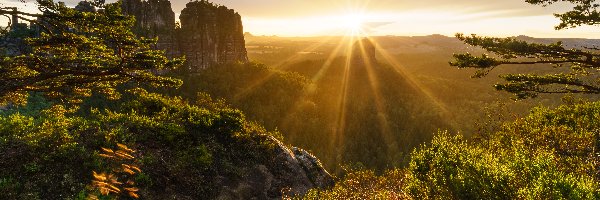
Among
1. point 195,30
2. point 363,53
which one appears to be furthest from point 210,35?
point 363,53

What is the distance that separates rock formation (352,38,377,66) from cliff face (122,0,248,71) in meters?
37.4

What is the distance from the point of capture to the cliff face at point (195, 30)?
217ft

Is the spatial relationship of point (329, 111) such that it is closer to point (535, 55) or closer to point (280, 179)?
point (280, 179)


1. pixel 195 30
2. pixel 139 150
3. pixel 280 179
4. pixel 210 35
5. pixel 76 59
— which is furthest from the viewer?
pixel 210 35

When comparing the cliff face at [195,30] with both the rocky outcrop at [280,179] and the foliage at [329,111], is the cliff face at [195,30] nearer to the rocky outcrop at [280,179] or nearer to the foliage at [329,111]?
the foliage at [329,111]

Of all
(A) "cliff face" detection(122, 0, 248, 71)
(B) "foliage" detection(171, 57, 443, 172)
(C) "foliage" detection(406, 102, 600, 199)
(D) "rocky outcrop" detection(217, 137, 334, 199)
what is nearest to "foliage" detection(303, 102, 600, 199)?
(C) "foliage" detection(406, 102, 600, 199)

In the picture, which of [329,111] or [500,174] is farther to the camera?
[329,111]

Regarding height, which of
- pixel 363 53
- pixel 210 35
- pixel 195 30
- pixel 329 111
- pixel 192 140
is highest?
pixel 195 30

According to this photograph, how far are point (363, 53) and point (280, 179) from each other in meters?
97.5

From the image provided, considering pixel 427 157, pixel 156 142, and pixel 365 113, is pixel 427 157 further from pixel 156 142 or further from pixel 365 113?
pixel 365 113

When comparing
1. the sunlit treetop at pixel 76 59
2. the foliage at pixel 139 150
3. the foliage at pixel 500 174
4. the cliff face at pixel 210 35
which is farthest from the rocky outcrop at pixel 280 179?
the cliff face at pixel 210 35

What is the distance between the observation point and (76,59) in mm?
11508

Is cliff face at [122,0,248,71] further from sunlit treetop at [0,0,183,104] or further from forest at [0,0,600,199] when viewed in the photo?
sunlit treetop at [0,0,183,104]

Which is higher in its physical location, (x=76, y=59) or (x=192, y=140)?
(x=76, y=59)
